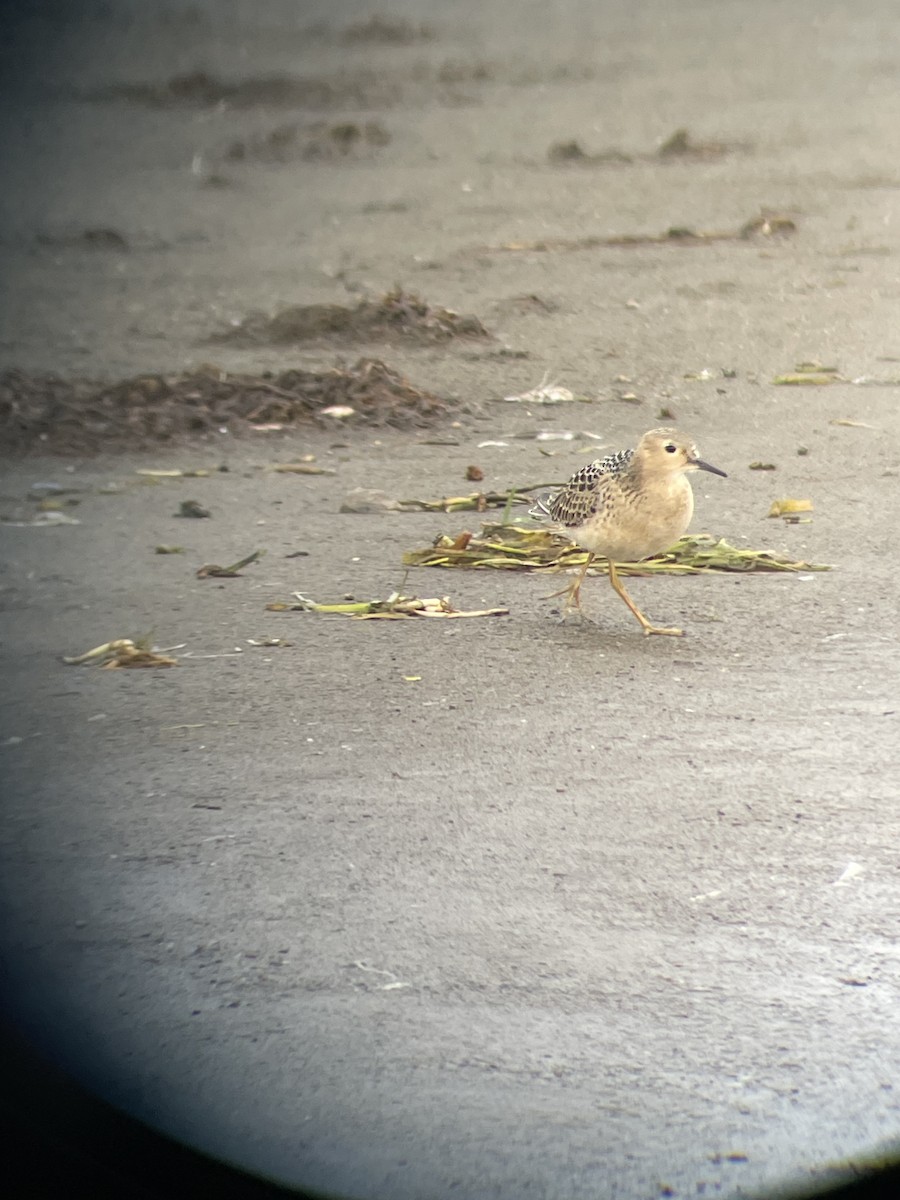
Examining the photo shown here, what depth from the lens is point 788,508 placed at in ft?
6.42

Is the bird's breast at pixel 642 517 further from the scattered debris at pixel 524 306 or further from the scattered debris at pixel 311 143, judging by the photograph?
the scattered debris at pixel 524 306

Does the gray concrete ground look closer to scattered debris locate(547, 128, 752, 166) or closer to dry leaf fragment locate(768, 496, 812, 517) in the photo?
dry leaf fragment locate(768, 496, 812, 517)

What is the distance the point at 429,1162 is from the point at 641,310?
101 inches

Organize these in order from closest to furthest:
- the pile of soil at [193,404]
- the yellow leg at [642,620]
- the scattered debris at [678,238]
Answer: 1. the yellow leg at [642,620]
2. the pile of soil at [193,404]
3. the scattered debris at [678,238]

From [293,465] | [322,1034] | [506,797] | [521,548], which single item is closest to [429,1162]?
[322,1034]

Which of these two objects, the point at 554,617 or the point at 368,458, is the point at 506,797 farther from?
the point at 368,458

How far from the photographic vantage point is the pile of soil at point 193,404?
2.26m

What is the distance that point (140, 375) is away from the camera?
2.57 meters

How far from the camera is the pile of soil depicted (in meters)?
2.26

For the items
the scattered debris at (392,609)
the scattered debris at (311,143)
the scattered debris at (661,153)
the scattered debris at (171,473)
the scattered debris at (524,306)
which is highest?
the scattered debris at (311,143)

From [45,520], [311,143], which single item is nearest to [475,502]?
[45,520]

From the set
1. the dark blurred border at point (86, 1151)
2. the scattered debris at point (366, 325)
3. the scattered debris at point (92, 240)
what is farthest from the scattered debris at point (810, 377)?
the dark blurred border at point (86, 1151)

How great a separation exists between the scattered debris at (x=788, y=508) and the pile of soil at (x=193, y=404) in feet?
2.13

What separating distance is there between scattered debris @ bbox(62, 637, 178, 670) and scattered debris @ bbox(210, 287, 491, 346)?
1.54 meters
